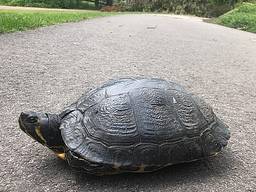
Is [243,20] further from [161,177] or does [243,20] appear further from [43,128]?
[43,128]

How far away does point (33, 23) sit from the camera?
33.9 feet

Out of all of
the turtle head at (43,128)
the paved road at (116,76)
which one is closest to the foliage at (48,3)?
the paved road at (116,76)

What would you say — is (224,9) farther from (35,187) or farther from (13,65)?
(35,187)

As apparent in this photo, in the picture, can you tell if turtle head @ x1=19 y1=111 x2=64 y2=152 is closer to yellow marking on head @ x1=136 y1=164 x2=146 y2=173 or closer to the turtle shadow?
the turtle shadow

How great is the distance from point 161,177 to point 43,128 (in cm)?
77

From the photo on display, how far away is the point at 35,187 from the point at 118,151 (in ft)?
1.70

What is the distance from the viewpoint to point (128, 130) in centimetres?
250

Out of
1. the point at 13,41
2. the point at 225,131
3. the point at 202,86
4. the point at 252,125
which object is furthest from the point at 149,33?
the point at 225,131

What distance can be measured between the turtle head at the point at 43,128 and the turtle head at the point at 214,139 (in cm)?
90

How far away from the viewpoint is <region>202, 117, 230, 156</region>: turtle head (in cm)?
271

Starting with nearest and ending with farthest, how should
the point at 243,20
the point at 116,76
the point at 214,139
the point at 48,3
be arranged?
the point at 214,139
the point at 116,76
the point at 243,20
the point at 48,3

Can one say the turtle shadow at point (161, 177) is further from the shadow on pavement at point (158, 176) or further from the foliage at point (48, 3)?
the foliage at point (48, 3)

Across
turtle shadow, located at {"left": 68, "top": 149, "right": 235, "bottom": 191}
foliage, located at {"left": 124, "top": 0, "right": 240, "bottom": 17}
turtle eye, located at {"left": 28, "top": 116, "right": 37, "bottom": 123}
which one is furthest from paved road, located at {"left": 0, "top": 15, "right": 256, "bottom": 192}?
foliage, located at {"left": 124, "top": 0, "right": 240, "bottom": 17}

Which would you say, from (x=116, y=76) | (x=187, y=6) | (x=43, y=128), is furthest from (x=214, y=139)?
(x=187, y=6)
